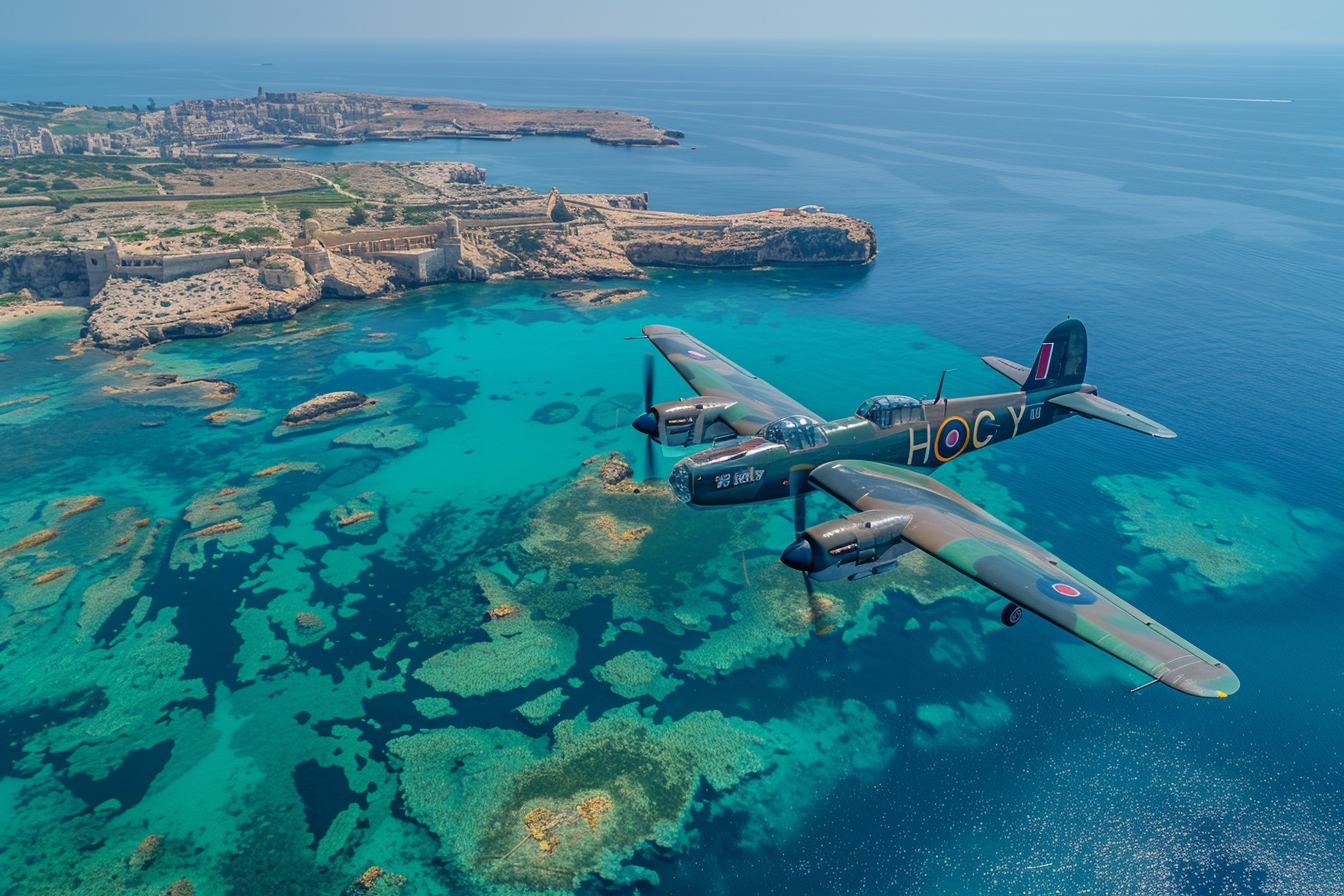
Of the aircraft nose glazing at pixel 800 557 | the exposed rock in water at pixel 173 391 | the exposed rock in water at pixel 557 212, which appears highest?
the exposed rock in water at pixel 557 212

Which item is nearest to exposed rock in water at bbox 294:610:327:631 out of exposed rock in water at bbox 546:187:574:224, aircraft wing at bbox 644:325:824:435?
aircraft wing at bbox 644:325:824:435

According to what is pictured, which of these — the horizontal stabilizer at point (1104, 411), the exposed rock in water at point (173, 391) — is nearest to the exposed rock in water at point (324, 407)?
the exposed rock in water at point (173, 391)

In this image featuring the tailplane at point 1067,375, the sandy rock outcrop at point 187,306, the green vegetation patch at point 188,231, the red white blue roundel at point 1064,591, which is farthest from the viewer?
the green vegetation patch at point 188,231

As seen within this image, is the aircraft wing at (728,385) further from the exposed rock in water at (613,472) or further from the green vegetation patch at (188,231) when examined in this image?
the green vegetation patch at (188,231)

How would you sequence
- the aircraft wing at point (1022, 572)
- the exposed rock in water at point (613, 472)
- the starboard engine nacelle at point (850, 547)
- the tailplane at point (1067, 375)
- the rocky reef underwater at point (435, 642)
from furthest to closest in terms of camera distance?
the exposed rock in water at point (613, 472), the tailplane at point (1067, 375), the starboard engine nacelle at point (850, 547), the rocky reef underwater at point (435, 642), the aircraft wing at point (1022, 572)

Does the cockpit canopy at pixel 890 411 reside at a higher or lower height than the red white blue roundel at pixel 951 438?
higher

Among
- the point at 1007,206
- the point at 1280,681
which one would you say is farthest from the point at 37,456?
the point at 1007,206

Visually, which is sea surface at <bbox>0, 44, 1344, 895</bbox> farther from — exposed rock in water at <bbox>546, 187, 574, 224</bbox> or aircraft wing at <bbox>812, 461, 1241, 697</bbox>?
exposed rock in water at <bbox>546, 187, 574, 224</bbox>

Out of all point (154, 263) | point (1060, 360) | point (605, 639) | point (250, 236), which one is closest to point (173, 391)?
point (154, 263)
